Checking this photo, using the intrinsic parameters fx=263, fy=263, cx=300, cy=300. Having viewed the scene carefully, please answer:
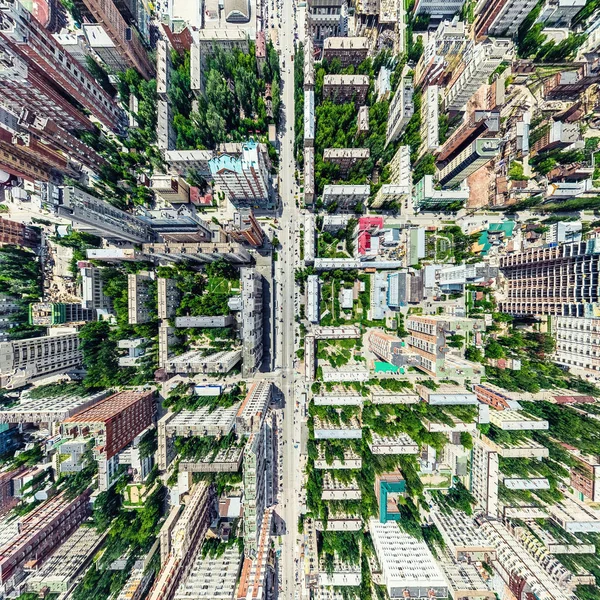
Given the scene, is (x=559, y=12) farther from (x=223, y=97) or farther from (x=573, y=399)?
(x=573, y=399)

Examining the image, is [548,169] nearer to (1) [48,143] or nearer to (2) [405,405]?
(2) [405,405]

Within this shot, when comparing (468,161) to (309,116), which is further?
(309,116)

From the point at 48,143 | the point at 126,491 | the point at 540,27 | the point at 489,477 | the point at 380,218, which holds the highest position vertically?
the point at 540,27

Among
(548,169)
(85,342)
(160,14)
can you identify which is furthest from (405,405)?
(160,14)

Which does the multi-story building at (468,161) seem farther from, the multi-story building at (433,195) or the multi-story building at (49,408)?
the multi-story building at (49,408)

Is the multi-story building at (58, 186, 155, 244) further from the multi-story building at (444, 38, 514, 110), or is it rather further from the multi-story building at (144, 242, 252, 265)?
the multi-story building at (444, 38, 514, 110)

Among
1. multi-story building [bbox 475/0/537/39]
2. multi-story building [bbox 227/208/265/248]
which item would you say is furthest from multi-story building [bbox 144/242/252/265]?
multi-story building [bbox 475/0/537/39]

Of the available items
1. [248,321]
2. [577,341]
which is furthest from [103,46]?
[577,341]
